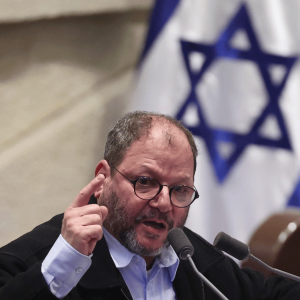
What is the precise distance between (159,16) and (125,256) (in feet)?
5.21

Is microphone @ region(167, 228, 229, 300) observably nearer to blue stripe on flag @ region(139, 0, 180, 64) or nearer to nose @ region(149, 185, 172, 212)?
nose @ region(149, 185, 172, 212)

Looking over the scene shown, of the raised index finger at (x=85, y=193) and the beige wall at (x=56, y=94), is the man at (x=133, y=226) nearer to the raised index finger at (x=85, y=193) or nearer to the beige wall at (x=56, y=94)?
the raised index finger at (x=85, y=193)

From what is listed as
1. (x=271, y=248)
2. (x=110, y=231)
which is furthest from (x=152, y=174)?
(x=271, y=248)

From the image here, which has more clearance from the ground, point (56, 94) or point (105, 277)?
point (56, 94)

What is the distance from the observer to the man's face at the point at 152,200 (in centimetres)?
132

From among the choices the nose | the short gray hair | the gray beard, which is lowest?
the gray beard

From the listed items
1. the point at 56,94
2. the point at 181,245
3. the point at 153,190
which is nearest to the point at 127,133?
the point at 153,190

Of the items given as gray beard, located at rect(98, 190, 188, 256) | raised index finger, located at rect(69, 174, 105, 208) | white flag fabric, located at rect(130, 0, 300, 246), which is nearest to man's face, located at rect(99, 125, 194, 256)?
gray beard, located at rect(98, 190, 188, 256)

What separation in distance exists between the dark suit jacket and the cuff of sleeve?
0.03m

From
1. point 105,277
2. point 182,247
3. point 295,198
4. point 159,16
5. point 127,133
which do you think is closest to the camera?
point 182,247

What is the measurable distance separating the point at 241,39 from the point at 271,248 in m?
1.18

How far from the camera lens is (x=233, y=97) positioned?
96.7 inches

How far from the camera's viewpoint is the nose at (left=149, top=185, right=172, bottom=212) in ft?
4.29

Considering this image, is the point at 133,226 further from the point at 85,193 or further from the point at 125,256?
the point at 85,193
